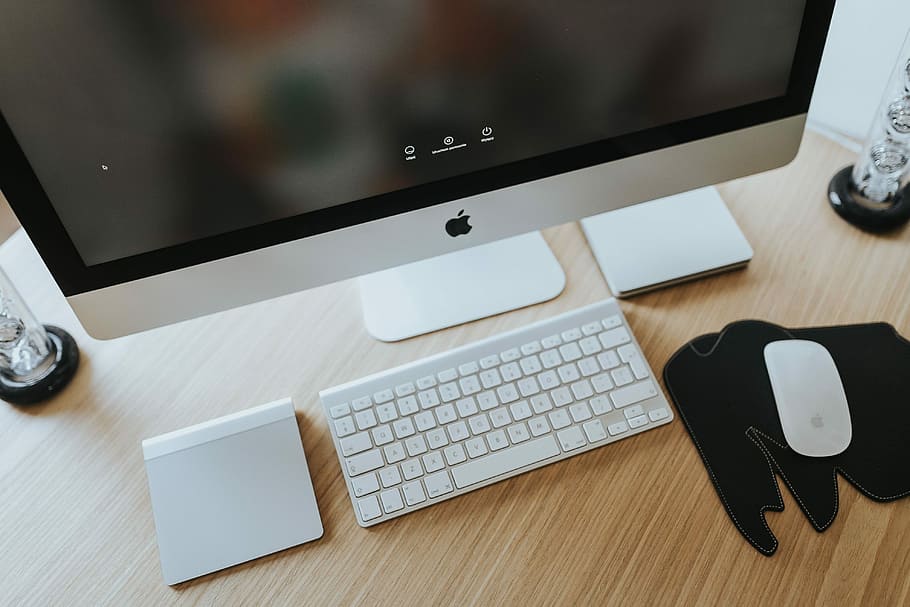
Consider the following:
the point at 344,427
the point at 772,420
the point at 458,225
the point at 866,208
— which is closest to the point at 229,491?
the point at 344,427

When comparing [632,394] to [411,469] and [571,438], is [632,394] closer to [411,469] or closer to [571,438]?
[571,438]

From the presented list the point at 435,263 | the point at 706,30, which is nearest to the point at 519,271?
the point at 435,263

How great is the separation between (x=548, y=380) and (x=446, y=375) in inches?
4.0

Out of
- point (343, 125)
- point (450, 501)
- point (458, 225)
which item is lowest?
point (450, 501)

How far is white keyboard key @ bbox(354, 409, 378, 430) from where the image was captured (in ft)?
2.43

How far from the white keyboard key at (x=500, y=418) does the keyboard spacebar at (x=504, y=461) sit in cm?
2

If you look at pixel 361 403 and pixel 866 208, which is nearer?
pixel 361 403

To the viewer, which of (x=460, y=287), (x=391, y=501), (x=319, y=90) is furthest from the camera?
(x=460, y=287)

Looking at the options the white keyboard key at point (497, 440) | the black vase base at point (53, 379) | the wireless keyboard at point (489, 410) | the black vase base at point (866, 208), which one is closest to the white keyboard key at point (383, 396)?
the wireless keyboard at point (489, 410)

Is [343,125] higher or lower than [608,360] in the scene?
higher

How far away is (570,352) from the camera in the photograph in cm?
77

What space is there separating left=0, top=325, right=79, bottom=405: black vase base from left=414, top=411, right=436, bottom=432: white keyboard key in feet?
1.23

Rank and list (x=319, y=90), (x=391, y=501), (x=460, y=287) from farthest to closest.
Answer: (x=460, y=287)
(x=391, y=501)
(x=319, y=90)

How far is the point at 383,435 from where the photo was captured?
734 millimetres
